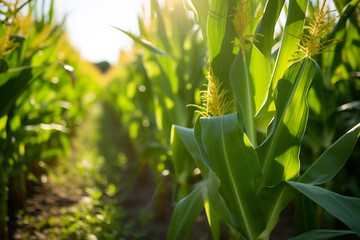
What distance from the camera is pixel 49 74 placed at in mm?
2479

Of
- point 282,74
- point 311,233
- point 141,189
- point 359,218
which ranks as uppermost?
point 282,74

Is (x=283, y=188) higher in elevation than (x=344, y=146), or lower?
lower

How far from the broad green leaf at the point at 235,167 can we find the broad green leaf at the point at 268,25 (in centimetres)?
30

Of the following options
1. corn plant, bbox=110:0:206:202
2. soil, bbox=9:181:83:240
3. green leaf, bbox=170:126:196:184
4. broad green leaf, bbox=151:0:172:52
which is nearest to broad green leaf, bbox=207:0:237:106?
green leaf, bbox=170:126:196:184

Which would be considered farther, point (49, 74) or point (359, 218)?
point (49, 74)

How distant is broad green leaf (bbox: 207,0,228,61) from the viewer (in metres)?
0.93

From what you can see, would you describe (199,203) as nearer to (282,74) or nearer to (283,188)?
(283,188)

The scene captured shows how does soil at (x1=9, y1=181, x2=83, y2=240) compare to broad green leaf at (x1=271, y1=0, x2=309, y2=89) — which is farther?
soil at (x1=9, y1=181, x2=83, y2=240)

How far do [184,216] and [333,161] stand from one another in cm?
56

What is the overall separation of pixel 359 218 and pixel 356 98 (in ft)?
4.23

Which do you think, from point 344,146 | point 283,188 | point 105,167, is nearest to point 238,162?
point 283,188

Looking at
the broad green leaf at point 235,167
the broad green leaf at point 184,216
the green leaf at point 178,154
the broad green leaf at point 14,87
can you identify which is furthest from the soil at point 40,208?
the broad green leaf at point 235,167

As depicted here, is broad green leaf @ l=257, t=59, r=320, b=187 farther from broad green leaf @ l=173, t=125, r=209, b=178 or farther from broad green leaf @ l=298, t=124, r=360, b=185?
broad green leaf @ l=173, t=125, r=209, b=178

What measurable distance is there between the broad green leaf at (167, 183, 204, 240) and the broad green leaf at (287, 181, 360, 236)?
0.38 metres
